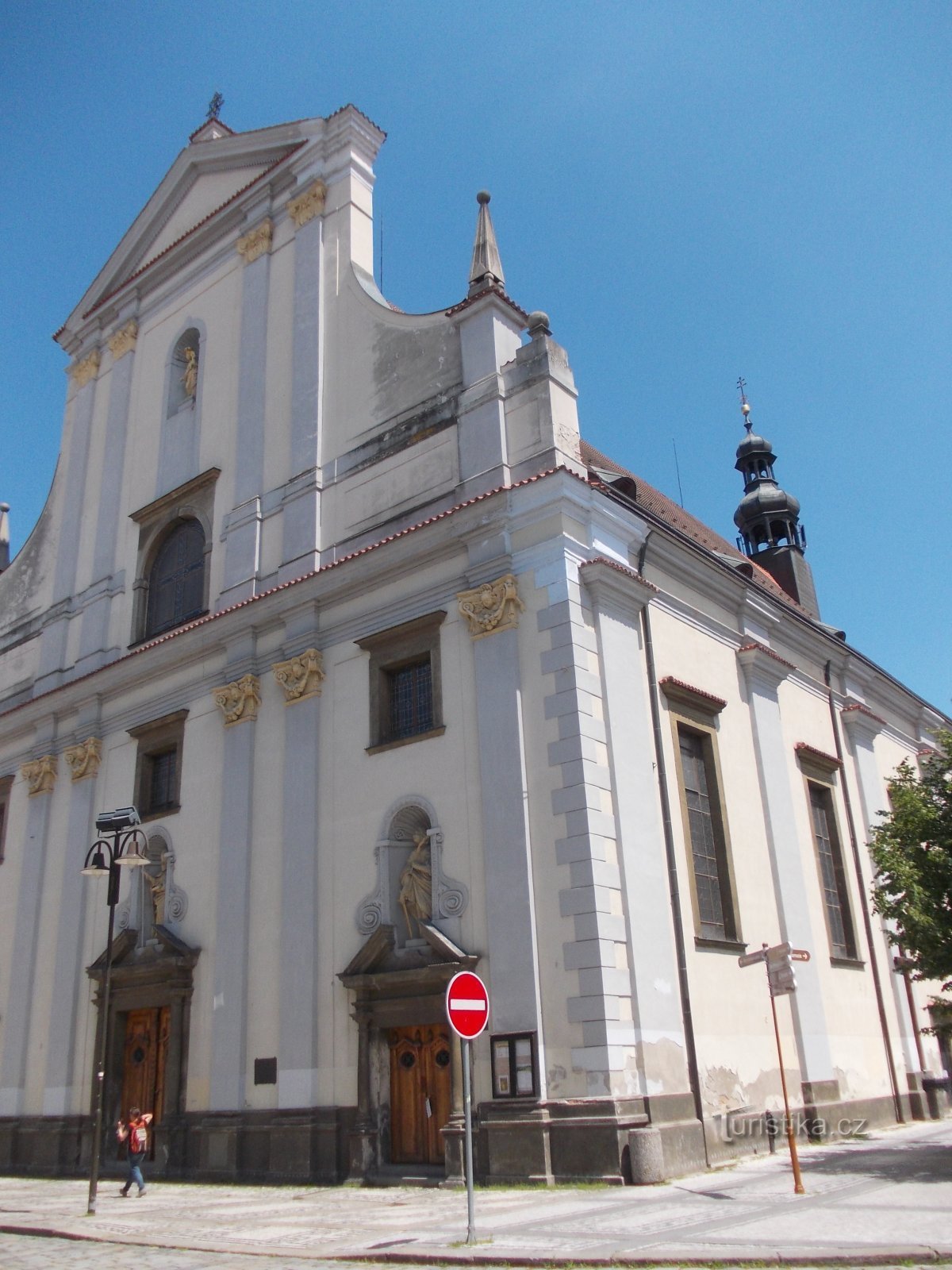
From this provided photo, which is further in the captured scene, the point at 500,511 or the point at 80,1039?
the point at 80,1039

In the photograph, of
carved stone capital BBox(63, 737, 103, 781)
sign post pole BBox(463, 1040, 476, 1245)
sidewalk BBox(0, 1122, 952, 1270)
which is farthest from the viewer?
carved stone capital BBox(63, 737, 103, 781)

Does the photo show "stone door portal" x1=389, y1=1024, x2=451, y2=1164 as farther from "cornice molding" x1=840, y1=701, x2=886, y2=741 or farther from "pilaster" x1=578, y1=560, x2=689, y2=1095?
"cornice molding" x1=840, y1=701, x2=886, y2=741

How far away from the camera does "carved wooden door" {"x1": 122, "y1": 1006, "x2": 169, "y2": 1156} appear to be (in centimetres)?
1841

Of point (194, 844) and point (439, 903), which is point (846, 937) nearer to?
point (439, 903)

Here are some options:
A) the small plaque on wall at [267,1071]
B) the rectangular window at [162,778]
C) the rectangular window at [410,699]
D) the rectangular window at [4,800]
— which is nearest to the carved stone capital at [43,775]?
the rectangular window at [4,800]

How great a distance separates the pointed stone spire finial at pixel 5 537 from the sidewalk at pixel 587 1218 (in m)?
18.2

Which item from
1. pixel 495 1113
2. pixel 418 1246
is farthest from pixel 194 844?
pixel 418 1246

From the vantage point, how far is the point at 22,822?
76.2 ft

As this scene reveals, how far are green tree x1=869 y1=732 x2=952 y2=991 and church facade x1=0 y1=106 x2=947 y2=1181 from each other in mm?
2638

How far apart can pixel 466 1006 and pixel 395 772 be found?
671 centimetres

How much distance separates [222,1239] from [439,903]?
5422 millimetres

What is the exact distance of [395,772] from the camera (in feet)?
53.3

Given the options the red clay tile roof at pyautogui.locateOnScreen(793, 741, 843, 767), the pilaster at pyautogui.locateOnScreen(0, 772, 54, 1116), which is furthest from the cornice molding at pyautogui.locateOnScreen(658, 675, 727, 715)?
the pilaster at pyautogui.locateOnScreen(0, 772, 54, 1116)

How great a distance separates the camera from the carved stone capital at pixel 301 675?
58.4ft
